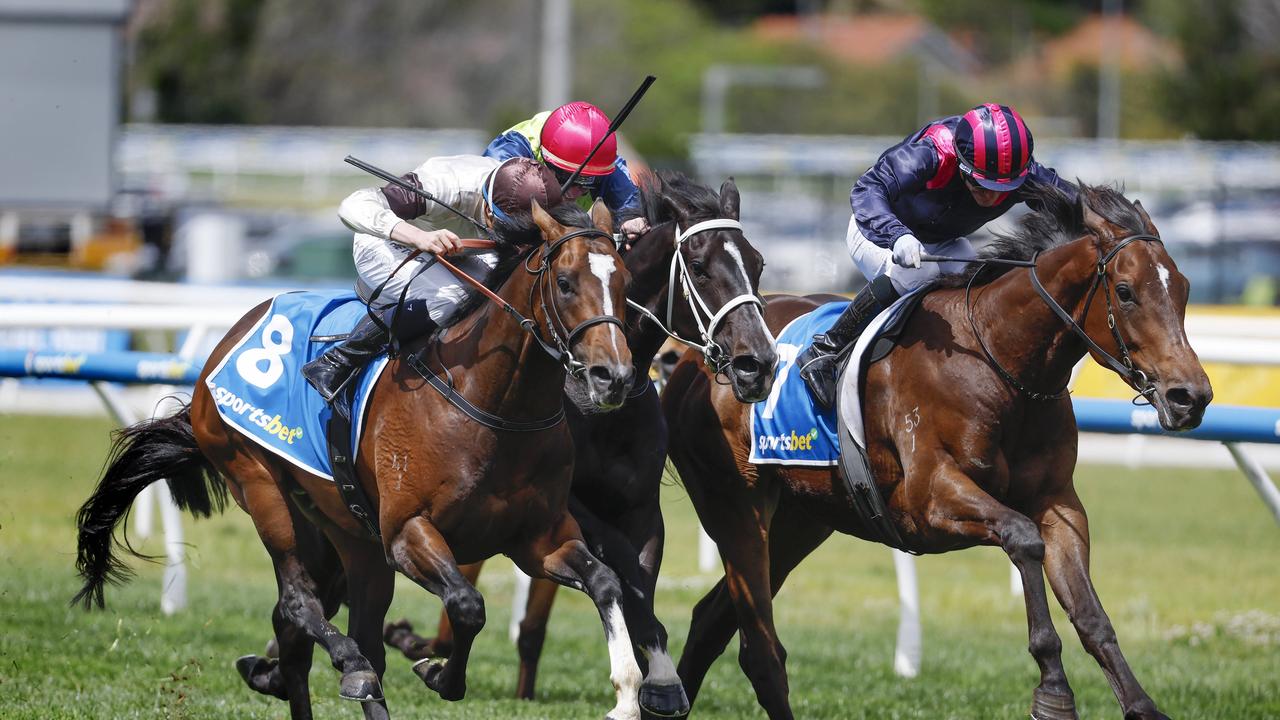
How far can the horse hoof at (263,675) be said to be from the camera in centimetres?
558

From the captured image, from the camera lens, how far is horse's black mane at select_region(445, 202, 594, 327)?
15.8 feet

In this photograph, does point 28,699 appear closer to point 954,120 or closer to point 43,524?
point 954,120

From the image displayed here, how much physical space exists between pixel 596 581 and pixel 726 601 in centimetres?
131

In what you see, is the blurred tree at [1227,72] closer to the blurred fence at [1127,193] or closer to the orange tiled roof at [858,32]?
the blurred fence at [1127,193]

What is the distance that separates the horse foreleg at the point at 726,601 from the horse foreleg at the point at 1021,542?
955 mm

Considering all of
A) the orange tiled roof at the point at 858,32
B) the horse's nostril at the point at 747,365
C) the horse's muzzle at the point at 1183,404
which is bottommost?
the orange tiled roof at the point at 858,32

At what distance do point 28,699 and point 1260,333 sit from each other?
8742 millimetres

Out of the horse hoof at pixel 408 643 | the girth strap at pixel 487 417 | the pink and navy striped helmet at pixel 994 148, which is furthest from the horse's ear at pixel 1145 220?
the horse hoof at pixel 408 643

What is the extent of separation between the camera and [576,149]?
16.9 feet

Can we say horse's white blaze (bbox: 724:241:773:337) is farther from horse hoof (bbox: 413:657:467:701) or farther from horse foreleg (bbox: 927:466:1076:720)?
horse hoof (bbox: 413:657:467:701)

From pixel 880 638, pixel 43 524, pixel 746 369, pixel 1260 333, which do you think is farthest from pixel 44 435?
pixel 746 369

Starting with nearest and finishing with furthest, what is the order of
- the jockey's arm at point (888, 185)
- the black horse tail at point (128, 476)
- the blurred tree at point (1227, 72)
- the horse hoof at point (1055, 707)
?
the horse hoof at point (1055, 707), the jockey's arm at point (888, 185), the black horse tail at point (128, 476), the blurred tree at point (1227, 72)

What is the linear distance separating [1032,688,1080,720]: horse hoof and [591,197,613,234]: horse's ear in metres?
1.76

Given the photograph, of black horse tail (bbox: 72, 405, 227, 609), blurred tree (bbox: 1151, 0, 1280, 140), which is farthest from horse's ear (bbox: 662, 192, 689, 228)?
blurred tree (bbox: 1151, 0, 1280, 140)
